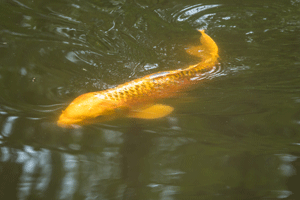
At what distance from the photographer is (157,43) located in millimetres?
4031

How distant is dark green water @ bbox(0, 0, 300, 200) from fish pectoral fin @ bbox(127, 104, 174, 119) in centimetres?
8

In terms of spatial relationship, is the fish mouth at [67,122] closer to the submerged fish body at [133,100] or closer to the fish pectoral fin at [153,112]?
the submerged fish body at [133,100]

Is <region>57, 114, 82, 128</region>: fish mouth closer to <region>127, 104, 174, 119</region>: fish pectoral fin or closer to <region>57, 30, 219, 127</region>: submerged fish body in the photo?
<region>57, 30, 219, 127</region>: submerged fish body

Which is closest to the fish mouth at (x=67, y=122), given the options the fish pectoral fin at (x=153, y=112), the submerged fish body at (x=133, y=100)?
the submerged fish body at (x=133, y=100)

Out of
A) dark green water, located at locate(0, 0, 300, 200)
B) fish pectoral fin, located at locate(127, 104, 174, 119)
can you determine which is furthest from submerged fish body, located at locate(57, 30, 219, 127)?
dark green water, located at locate(0, 0, 300, 200)

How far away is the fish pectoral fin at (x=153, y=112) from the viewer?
96.7 inches

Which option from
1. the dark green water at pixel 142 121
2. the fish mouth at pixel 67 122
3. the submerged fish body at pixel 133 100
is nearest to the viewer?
the dark green water at pixel 142 121

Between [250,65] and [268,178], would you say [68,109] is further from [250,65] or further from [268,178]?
[250,65]

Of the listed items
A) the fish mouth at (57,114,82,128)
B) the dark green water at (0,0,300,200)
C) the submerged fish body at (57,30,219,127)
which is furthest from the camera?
the submerged fish body at (57,30,219,127)

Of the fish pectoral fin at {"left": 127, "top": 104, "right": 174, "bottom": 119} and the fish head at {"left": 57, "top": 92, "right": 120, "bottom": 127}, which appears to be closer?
the fish head at {"left": 57, "top": 92, "right": 120, "bottom": 127}

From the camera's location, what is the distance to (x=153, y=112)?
2508 mm

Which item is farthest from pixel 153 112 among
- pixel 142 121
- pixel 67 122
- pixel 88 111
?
pixel 67 122

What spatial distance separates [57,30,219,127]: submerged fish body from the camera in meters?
2.36

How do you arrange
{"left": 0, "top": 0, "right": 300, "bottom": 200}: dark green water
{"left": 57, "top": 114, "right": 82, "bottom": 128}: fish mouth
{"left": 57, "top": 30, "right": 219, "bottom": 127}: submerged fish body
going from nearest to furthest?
{"left": 0, "top": 0, "right": 300, "bottom": 200}: dark green water → {"left": 57, "top": 114, "right": 82, "bottom": 128}: fish mouth → {"left": 57, "top": 30, "right": 219, "bottom": 127}: submerged fish body
